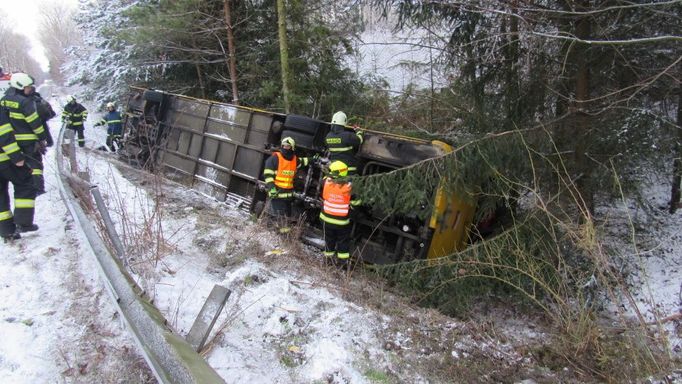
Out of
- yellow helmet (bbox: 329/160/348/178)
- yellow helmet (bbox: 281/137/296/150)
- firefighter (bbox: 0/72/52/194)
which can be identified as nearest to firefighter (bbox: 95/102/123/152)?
firefighter (bbox: 0/72/52/194)

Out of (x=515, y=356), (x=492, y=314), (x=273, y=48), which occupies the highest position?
(x=273, y=48)

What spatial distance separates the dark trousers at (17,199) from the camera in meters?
4.40

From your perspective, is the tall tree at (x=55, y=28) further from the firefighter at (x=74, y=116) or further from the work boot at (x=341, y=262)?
the work boot at (x=341, y=262)

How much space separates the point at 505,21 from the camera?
5.48 metres

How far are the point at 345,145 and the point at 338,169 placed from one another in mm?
342

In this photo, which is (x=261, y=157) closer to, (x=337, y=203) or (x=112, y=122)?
(x=337, y=203)

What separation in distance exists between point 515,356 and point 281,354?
1930mm

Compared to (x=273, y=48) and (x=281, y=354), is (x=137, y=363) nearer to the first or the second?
(x=281, y=354)

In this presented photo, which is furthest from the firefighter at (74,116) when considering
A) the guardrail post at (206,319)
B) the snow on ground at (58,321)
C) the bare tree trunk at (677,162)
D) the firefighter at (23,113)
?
the bare tree trunk at (677,162)

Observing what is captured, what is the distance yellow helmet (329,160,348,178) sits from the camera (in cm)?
544

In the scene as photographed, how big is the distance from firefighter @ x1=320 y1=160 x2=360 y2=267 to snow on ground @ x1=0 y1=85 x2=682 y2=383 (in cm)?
56

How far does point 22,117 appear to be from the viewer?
4680 millimetres

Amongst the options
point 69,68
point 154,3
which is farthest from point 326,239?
point 69,68

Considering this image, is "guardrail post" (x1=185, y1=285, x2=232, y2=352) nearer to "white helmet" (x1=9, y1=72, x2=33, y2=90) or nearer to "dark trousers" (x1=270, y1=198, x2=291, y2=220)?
"dark trousers" (x1=270, y1=198, x2=291, y2=220)
